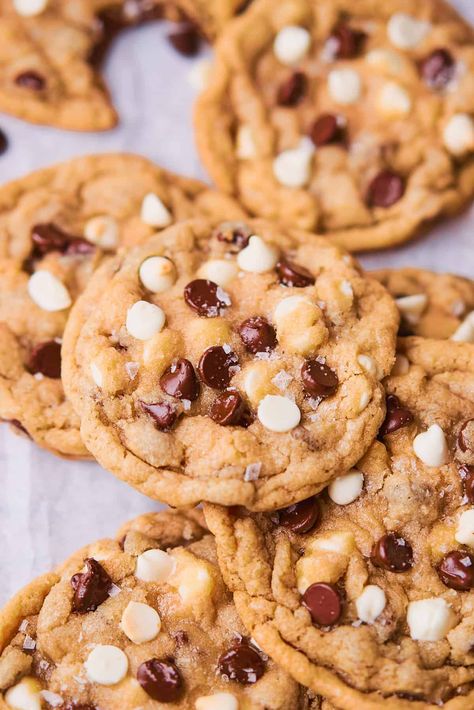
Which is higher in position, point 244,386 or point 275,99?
point 275,99

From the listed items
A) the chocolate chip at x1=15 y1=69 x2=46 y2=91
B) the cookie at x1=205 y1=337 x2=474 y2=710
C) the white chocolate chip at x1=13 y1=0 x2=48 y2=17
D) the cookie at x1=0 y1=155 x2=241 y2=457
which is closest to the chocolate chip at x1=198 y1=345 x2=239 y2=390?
the cookie at x1=205 y1=337 x2=474 y2=710

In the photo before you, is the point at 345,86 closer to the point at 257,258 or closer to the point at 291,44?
the point at 291,44

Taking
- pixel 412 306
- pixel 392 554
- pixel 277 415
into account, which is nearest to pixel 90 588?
pixel 277 415

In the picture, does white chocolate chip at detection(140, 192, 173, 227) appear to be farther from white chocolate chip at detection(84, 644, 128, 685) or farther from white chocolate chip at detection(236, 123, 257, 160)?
white chocolate chip at detection(84, 644, 128, 685)

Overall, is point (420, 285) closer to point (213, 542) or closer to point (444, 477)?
point (444, 477)

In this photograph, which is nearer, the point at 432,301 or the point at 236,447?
the point at 236,447

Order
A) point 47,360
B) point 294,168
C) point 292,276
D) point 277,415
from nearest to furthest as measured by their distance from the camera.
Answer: point 277,415 < point 292,276 < point 47,360 < point 294,168

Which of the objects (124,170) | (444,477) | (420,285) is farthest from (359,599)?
(124,170)
